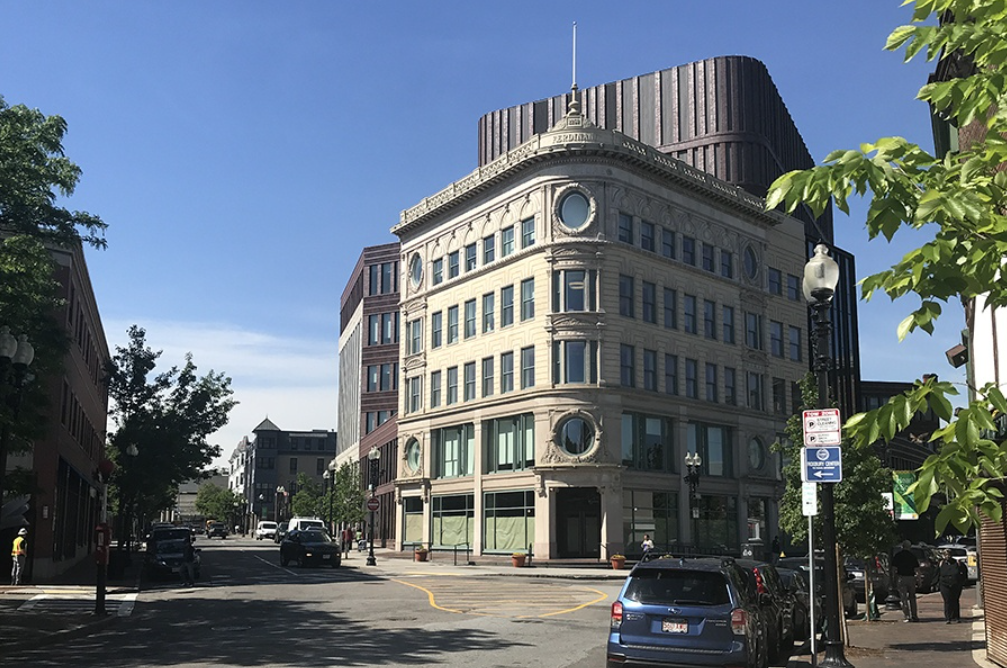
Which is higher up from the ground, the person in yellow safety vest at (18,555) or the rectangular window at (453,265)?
the rectangular window at (453,265)

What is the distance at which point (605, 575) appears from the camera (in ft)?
142

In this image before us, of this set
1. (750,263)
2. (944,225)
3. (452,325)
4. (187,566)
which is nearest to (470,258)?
(452,325)

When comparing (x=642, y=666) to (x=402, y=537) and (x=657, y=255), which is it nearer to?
(x=657, y=255)

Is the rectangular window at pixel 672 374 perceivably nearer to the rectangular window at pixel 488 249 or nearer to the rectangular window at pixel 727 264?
the rectangular window at pixel 727 264

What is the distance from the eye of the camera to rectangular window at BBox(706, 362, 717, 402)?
197ft

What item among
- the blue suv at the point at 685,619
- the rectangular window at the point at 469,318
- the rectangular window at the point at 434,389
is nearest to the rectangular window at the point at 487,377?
the rectangular window at the point at 469,318

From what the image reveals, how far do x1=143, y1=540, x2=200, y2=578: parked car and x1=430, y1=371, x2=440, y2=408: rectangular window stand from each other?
2657 cm

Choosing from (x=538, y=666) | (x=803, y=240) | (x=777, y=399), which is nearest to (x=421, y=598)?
(x=538, y=666)

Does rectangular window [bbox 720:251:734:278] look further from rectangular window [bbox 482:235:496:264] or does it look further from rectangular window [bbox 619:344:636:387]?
rectangular window [bbox 482:235:496:264]

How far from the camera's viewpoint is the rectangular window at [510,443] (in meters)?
54.5

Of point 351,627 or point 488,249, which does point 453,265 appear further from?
point 351,627

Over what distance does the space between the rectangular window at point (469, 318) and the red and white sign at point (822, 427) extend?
47.1m

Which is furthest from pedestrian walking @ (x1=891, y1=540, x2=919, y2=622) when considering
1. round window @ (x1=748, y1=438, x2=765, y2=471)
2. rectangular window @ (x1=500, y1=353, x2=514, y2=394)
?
round window @ (x1=748, y1=438, x2=765, y2=471)

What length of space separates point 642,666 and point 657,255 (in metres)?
44.9
